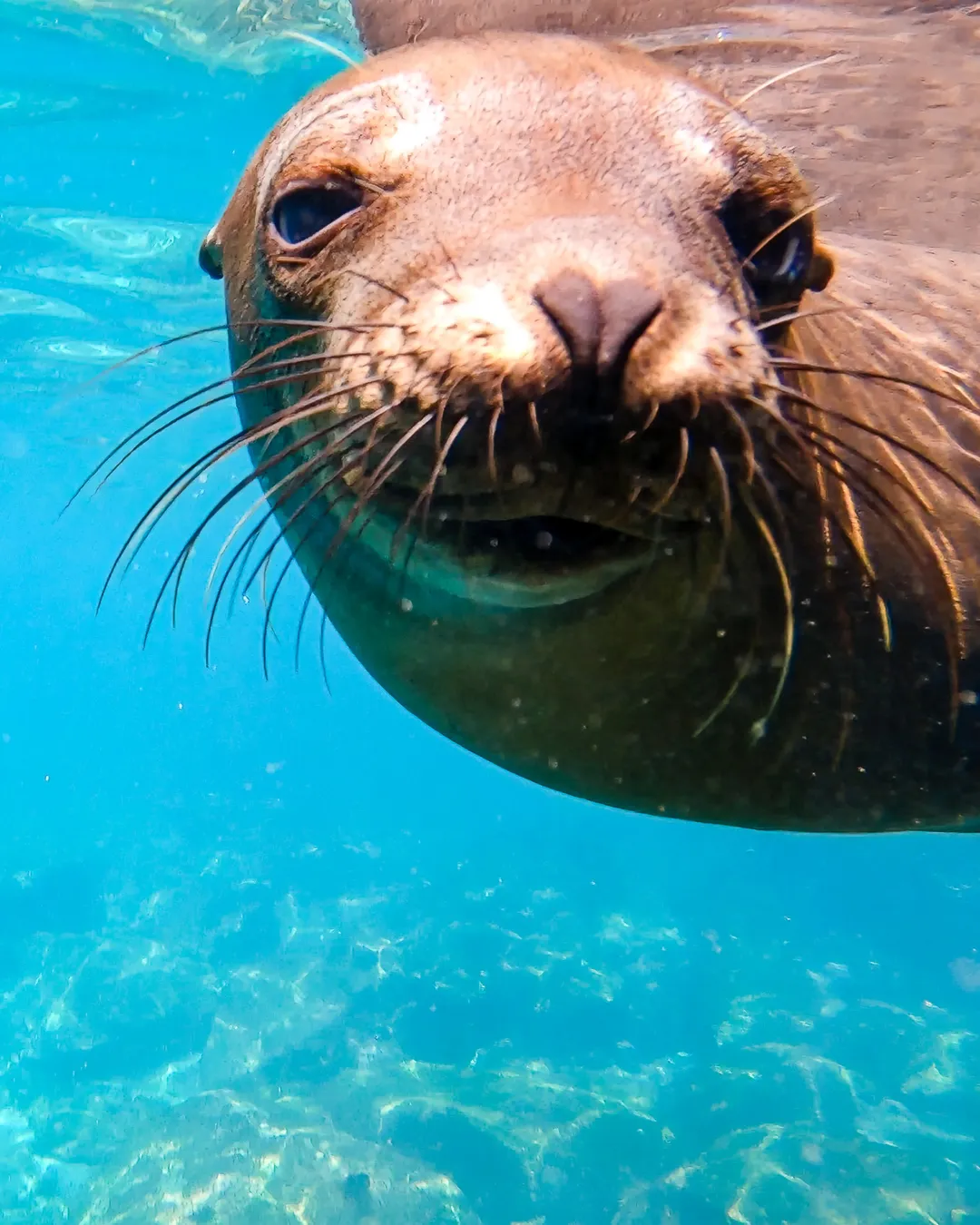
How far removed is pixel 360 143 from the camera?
1.84m

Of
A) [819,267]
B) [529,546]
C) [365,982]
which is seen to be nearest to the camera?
[529,546]

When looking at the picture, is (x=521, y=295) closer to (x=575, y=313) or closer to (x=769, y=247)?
(x=575, y=313)

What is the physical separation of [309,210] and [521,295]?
0.70 m

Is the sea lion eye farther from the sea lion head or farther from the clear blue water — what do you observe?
the clear blue water

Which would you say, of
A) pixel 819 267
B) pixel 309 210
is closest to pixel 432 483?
pixel 309 210

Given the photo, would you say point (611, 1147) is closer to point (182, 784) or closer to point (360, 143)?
point (360, 143)

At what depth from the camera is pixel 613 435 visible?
1399 millimetres

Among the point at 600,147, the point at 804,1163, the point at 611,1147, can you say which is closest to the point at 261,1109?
the point at 611,1147

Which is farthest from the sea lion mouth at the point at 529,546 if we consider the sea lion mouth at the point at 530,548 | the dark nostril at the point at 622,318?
the dark nostril at the point at 622,318

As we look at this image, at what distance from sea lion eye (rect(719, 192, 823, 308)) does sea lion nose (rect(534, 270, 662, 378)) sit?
52 centimetres

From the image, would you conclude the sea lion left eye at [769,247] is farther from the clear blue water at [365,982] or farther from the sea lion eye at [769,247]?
the clear blue water at [365,982]

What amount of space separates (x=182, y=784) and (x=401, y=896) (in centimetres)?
2665

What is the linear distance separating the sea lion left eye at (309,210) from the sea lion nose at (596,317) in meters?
0.63

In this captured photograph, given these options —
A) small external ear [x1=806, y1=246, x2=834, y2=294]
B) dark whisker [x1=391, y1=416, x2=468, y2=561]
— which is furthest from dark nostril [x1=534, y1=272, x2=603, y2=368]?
small external ear [x1=806, y1=246, x2=834, y2=294]
